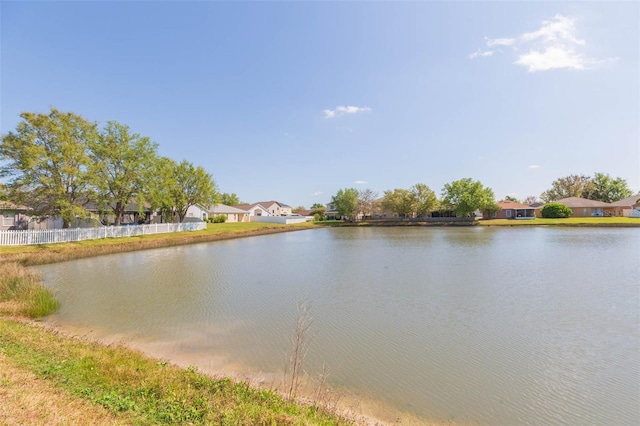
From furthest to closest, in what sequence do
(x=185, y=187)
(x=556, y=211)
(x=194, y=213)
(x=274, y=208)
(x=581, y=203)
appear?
(x=274, y=208) → (x=581, y=203) → (x=556, y=211) → (x=194, y=213) → (x=185, y=187)

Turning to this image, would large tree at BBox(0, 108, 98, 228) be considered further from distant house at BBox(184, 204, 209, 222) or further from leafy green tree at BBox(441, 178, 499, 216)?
leafy green tree at BBox(441, 178, 499, 216)

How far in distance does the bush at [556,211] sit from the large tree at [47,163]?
2619 inches

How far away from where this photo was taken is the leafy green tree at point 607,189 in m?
64.4

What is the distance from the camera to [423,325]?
779 centimetres

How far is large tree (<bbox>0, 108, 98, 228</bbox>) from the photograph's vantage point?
1986 cm

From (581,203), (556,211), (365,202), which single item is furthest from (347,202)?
(581,203)

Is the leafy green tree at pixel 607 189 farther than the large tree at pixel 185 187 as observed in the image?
Yes

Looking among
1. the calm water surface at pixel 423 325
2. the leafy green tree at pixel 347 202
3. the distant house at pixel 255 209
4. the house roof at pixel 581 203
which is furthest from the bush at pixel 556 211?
the distant house at pixel 255 209

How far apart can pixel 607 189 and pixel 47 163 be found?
9301 cm

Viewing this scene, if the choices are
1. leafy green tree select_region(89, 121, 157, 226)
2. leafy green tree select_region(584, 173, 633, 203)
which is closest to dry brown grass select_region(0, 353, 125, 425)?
leafy green tree select_region(89, 121, 157, 226)

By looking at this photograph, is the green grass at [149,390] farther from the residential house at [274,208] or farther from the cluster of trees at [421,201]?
the residential house at [274,208]

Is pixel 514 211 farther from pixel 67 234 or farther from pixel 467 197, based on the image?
pixel 67 234

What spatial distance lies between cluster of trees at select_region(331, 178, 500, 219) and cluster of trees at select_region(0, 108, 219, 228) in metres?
41.3

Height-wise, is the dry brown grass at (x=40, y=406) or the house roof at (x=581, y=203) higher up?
the house roof at (x=581, y=203)
